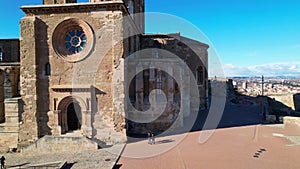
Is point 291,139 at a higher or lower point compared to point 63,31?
lower

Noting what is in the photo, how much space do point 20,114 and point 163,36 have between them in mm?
15813

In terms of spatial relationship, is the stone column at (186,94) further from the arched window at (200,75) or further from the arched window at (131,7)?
the arched window at (131,7)

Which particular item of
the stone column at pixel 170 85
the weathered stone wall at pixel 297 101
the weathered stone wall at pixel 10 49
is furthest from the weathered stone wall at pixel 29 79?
the weathered stone wall at pixel 297 101

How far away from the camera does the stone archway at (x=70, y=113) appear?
51.6 ft

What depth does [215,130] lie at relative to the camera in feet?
59.2

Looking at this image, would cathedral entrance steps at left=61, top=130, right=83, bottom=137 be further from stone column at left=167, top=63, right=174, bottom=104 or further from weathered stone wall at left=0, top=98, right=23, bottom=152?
stone column at left=167, top=63, right=174, bottom=104

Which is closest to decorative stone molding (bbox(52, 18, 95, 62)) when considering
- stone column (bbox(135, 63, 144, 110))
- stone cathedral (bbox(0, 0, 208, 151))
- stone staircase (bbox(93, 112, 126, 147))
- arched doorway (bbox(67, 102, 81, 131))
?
stone cathedral (bbox(0, 0, 208, 151))

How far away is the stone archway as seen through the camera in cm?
1573

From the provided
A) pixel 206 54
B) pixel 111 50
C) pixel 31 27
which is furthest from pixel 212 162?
pixel 206 54

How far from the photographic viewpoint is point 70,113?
55.4ft

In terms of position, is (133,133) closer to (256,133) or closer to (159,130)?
(159,130)

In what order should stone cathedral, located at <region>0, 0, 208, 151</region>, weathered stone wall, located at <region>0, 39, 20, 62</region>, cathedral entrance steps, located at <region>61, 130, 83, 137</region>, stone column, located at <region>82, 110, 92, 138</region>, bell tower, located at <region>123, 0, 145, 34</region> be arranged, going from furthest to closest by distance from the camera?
bell tower, located at <region>123, 0, 145, 34</region> < weathered stone wall, located at <region>0, 39, 20, 62</region> < cathedral entrance steps, located at <region>61, 130, 83, 137</region> < stone column, located at <region>82, 110, 92, 138</region> < stone cathedral, located at <region>0, 0, 208, 151</region>

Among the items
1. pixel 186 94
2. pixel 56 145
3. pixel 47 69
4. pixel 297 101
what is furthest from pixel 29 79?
pixel 297 101

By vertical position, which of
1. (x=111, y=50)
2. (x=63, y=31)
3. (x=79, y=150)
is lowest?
(x=79, y=150)
